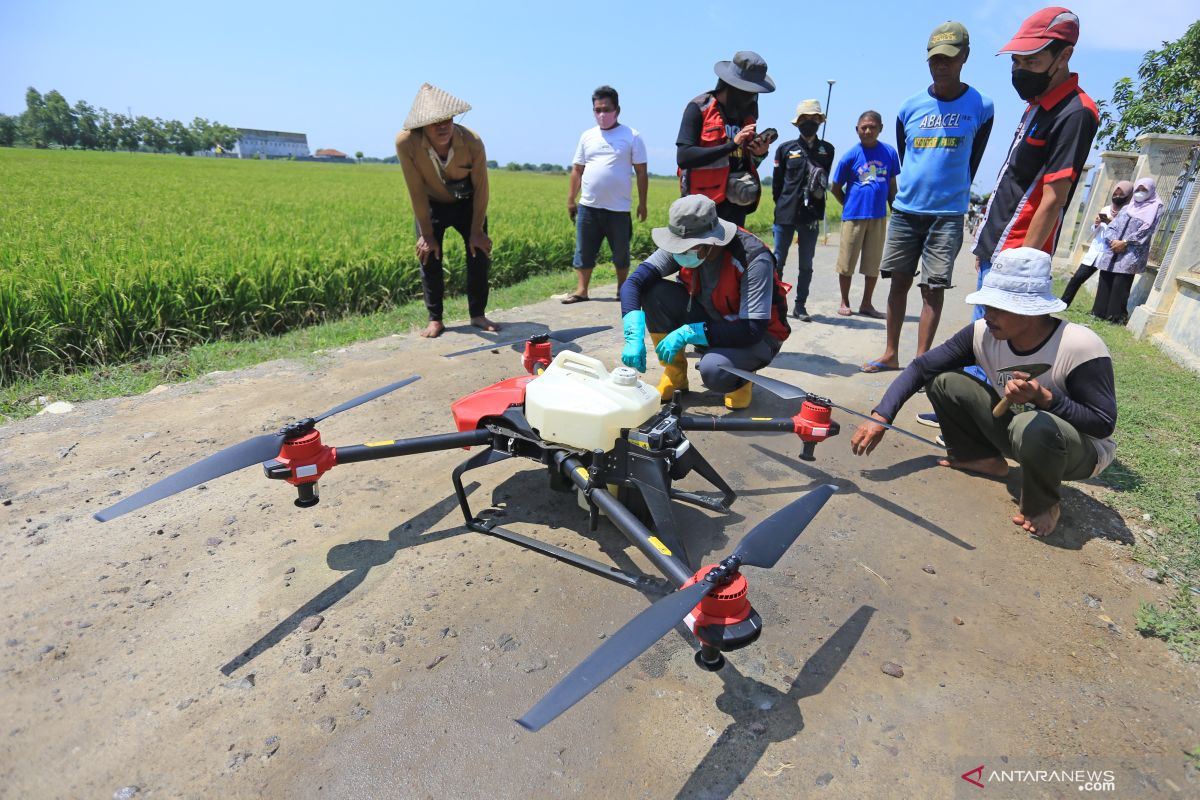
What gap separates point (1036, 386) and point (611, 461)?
1748 mm

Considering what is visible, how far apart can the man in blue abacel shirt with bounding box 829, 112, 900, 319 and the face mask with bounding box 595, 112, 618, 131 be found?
2.44 metres

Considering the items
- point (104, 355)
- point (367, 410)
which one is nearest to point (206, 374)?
point (104, 355)

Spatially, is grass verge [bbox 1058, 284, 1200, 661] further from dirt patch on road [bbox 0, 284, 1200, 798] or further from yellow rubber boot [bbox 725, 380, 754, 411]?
yellow rubber boot [bbox 725, 380, 754, 411]

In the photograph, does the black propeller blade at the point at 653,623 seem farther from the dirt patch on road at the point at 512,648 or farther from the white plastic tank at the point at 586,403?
the white plastic tank at the point at 586,403

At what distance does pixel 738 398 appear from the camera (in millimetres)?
4270

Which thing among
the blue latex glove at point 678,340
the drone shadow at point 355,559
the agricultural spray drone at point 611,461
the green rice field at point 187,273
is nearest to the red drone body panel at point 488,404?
the agricultural spray drone at point 611,461

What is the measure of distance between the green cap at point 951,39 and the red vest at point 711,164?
136 centimetres

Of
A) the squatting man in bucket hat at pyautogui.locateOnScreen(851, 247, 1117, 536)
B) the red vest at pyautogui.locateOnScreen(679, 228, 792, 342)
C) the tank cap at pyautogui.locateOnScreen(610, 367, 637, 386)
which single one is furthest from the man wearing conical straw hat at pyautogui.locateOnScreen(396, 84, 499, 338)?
the squatting man in bucket hat at pyautogui.locateOnScreen(851, 247, 1117, 536)

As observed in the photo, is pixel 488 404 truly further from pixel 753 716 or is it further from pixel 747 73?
pixel 747 73

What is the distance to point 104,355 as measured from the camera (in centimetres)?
482

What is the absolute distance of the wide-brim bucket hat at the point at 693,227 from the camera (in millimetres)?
3555

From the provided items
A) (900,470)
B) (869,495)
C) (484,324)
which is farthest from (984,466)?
(484,324)

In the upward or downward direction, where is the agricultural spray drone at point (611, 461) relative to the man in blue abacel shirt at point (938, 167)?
downward

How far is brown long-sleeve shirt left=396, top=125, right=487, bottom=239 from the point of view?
509 centimetres
